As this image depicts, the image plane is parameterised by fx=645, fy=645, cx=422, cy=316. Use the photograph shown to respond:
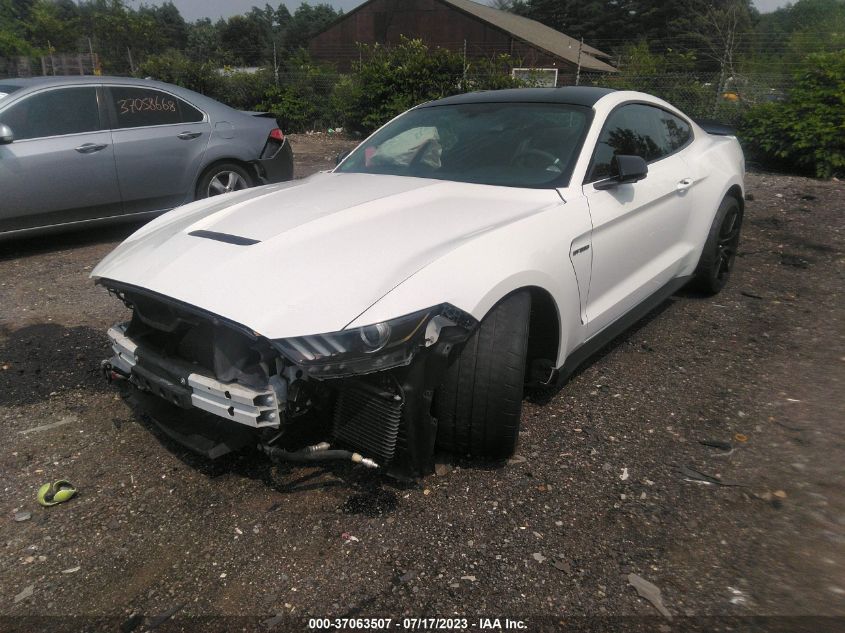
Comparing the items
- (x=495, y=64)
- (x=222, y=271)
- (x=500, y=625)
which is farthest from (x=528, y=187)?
(x=495, y=64)

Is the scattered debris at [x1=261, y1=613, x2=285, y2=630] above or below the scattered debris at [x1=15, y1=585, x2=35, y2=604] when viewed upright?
above

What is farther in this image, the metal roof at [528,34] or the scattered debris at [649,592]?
the metal roof at [528,34]

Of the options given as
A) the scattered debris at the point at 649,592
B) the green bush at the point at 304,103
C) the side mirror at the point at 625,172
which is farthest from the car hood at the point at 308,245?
the green bush at the point at 304,103

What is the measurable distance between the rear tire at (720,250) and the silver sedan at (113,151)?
4677mm

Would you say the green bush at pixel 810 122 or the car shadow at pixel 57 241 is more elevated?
the green bush at pixel 810 122

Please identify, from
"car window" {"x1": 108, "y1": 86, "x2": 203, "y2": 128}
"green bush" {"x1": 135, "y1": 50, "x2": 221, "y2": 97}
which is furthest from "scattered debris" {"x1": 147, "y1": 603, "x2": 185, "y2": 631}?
"green bush" {"x1": 135, "y1": 50, "x2": 221, "y2": 97}

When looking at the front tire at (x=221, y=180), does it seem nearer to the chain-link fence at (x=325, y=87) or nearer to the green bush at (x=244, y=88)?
the chain-link fence at (x=325, y=87)

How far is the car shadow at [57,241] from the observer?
243 inches

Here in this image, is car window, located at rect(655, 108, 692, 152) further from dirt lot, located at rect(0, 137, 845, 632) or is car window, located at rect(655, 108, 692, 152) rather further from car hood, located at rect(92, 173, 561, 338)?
car hood, located at rect(92, 173, 561, 338)

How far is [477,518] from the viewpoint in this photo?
8.23 feet

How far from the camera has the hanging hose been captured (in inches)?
95.0

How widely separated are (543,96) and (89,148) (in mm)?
4368

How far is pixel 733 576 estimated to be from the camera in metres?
2.20

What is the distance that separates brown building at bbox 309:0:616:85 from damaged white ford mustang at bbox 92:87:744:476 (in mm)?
25880
